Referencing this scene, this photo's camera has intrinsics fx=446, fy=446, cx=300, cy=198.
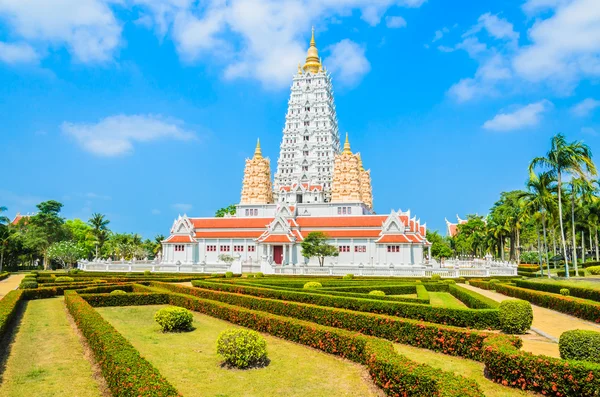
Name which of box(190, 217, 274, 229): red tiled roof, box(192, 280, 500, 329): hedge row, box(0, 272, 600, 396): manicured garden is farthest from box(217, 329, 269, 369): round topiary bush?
box(190, 217, 274, 229): red tiled roof

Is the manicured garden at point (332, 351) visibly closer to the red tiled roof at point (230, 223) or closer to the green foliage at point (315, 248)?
the green foliage at point (315, 248)

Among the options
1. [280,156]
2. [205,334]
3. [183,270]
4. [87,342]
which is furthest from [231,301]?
[280,156]

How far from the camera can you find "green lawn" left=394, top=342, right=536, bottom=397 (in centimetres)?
1074

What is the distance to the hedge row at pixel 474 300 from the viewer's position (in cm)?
1909

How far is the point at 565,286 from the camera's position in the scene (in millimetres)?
26516

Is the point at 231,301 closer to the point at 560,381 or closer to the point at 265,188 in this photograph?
the point at 560,381

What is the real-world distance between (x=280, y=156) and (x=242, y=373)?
271 ft

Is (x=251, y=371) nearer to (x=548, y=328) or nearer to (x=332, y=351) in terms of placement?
(x=332, y=351)

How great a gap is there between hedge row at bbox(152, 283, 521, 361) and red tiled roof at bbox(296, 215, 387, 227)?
146 ft

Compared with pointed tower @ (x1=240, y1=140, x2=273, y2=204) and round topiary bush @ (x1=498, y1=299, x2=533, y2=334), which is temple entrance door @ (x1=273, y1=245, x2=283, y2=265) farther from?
round topiary bush @ (x1=498, y1=299, x2=533, y2=334)

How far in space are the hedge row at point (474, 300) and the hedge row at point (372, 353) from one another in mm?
7996

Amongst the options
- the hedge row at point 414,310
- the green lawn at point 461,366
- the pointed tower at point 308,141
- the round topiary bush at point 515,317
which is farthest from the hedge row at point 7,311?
the pointed tower at point 308,141

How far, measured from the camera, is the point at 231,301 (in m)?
23.5

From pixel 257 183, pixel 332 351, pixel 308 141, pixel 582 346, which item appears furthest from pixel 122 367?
pixel 308 141
